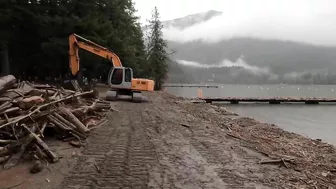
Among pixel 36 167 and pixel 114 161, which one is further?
pixel 114 161

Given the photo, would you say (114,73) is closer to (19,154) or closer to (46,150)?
(46,150)

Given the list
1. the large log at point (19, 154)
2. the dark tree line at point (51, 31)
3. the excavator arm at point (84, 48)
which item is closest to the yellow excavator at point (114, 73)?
the excavator arm at point (84, 48)

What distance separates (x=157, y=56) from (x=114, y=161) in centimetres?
5951

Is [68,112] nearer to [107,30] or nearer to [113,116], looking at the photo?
[113,116]

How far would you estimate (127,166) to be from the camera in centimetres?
761

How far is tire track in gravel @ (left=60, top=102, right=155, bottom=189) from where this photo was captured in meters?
6.62

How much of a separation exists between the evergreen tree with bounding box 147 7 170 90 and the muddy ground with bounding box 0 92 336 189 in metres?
53.2

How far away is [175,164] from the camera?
8062mm

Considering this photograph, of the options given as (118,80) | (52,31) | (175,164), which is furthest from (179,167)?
(52,31)

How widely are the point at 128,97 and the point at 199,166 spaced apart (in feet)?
55.0

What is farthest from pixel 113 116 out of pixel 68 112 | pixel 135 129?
pixel 68 112

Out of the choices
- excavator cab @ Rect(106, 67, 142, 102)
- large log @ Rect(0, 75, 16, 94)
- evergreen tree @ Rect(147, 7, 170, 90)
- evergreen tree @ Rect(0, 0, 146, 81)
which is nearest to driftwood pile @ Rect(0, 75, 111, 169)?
large log @ Rect(0, 75, 16, 94)

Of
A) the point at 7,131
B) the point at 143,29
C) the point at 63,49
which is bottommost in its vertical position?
the point at 7,131

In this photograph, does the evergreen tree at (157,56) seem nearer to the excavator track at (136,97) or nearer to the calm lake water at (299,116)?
the calm lake water at (299,116)
